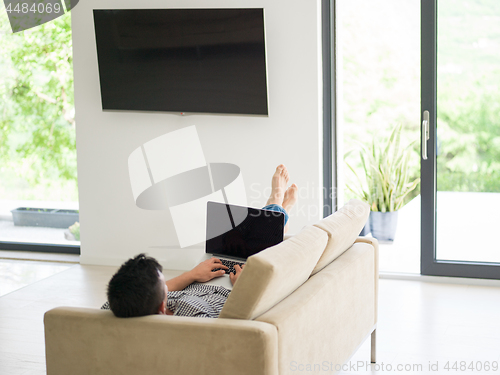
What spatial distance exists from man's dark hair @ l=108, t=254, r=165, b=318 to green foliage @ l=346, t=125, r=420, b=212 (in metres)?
2.79

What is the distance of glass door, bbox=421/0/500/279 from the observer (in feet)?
12.7

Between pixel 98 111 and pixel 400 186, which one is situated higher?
pixel 98 111

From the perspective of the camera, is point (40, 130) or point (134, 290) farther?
point (40, 130)

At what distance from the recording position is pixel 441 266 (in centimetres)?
405

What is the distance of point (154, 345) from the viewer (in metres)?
1.73

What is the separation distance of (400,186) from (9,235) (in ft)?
12.1

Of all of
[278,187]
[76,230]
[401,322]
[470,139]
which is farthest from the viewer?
[76,230]

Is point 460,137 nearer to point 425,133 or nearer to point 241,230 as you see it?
point 425,133

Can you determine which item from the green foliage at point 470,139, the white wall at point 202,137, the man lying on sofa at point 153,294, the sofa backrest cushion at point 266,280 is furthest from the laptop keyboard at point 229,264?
the green foliage at point 470,139

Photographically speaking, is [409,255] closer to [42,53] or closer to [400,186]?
[400,186]

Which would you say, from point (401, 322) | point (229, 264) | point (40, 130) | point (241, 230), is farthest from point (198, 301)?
point (40, 130)

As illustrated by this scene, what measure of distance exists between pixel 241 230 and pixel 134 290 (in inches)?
40.2

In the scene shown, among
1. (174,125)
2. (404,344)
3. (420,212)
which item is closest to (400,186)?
(420,212)

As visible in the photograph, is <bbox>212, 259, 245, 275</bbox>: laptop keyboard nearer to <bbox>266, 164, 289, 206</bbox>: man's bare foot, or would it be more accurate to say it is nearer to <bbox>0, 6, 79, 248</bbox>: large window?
<bbox>266, 164, 289, 206</bbox>: man's bare foot
